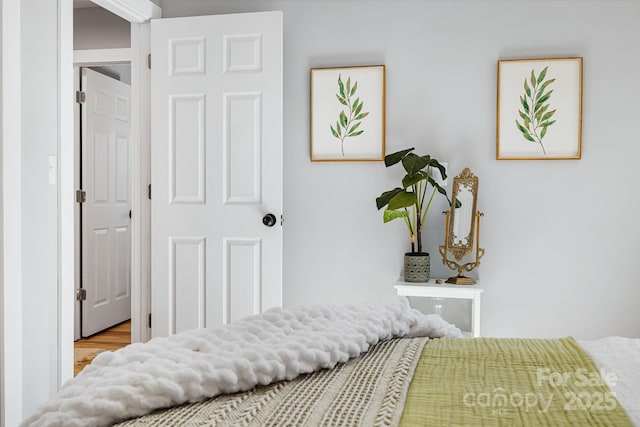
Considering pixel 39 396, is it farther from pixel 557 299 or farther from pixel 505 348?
pixel 557 299

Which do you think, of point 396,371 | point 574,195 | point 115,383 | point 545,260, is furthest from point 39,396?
point 574,195

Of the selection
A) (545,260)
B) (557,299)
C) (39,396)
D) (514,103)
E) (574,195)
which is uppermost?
(514,103)

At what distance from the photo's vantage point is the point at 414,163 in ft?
9.57

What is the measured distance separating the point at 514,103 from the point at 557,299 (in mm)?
1068

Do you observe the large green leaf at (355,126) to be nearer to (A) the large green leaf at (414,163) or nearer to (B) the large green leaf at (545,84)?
(A) the large green leaf at (414,163)

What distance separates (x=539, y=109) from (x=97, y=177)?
3.18m

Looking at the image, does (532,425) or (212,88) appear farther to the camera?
(212,88)

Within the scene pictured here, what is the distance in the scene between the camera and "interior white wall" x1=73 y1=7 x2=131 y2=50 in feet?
14.5

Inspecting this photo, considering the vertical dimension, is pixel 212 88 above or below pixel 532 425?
above

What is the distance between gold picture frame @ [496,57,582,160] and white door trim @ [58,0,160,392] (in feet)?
6.57

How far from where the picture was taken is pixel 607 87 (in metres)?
3.07

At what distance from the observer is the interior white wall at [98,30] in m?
4.41

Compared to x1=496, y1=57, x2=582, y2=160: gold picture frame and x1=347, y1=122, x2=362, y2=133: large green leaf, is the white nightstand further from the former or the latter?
x1=347, y1=122, x2=362, y2=133: large green leaf

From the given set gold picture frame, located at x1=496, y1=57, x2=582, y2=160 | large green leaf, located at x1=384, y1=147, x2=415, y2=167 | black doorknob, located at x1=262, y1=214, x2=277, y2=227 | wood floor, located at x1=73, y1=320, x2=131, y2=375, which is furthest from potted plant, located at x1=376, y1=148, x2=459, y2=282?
wood floor, located at x1=73, y1=320, x2=131, y2=375
